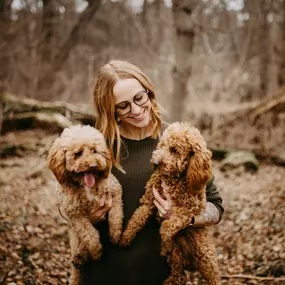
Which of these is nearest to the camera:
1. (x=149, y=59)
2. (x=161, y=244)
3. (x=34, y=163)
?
(x=161, y=244)

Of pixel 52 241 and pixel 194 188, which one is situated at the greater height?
pixel 194 188

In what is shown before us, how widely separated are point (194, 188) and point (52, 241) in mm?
2821

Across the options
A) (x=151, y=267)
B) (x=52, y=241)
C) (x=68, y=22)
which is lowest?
(x=52, y=241)

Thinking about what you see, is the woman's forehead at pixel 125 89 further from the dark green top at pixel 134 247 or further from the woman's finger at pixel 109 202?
the woman's finger at pixel 109 202

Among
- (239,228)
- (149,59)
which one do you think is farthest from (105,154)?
(149,59)

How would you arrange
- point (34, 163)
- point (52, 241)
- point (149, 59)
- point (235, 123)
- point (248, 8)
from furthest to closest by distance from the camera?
point (149, 59), point (235, 123), point (248, 8), point (34, 163), point (52, 241)

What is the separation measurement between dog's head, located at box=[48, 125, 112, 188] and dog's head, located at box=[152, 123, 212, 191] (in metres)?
0.44

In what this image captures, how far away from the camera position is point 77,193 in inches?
113

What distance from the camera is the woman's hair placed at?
2.83m

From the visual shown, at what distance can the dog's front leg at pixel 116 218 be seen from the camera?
9.22 ft

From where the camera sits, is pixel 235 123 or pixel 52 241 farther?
pixel 235 123

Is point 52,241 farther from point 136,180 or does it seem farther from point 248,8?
point 248,8

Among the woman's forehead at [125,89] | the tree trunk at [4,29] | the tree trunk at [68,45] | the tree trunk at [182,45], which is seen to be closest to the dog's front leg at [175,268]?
the woman's forehead at [125,89]

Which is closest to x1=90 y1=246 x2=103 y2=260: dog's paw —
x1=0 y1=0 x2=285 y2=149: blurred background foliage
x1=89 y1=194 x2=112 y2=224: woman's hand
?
x1=89 y1=194 x2=112 y2=224: woman's hand
